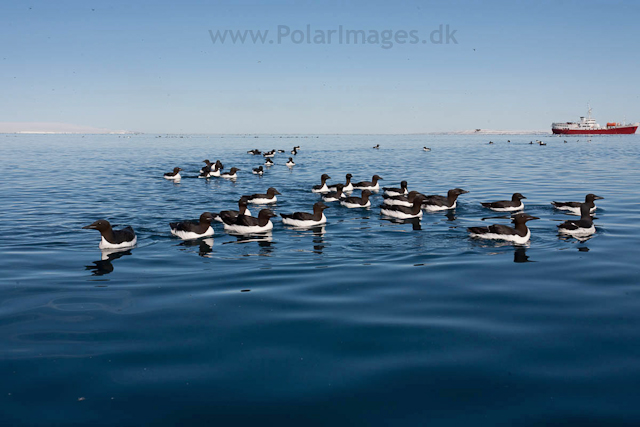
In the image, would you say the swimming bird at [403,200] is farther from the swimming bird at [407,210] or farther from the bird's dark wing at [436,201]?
the swimming bird at [407,210]

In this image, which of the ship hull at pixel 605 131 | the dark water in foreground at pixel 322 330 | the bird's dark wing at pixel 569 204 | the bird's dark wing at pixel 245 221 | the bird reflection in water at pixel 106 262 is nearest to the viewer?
the dark water in foreground at pixel 322 330

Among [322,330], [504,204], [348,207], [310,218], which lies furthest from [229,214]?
[504,204]

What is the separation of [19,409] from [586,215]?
18566mm

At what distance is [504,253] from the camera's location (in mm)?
14086

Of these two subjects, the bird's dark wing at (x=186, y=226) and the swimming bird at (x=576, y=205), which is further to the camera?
the swimming bird at (x=576, y=205)

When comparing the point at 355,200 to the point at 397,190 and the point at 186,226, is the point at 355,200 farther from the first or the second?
the point at 186,226

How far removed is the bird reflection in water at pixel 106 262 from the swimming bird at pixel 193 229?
199cm

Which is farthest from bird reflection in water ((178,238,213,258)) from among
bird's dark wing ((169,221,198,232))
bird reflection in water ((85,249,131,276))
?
bird reflection in water ((85,249,131,276))

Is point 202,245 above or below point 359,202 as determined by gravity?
below

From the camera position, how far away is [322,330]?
27.0ft

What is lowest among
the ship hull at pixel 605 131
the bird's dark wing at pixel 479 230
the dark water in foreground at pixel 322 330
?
the dark water in foreground at pixel 322 330

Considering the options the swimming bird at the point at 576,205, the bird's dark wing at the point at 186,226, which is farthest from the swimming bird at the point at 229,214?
the swimming bird at the point at 576,205

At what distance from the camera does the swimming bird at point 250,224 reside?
57.2 feet

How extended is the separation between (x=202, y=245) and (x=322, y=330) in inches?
324
